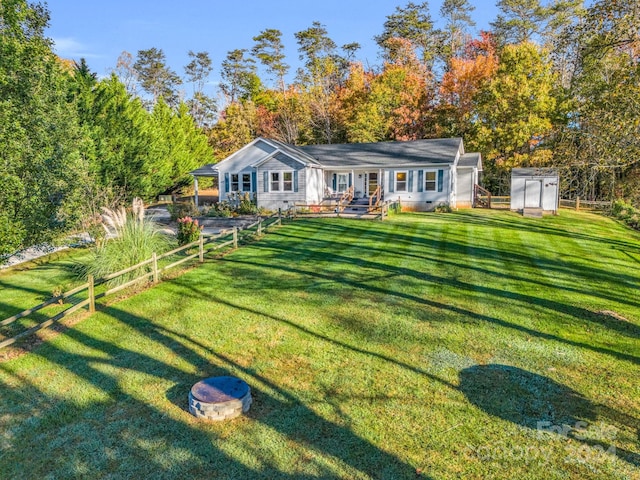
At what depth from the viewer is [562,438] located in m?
4.97

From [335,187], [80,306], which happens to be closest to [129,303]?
[80,306]

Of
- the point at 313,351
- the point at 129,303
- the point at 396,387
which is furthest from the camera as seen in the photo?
the point at 129,303

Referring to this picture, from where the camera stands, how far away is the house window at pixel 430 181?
25.7 metres

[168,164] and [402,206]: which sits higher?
[168,164]

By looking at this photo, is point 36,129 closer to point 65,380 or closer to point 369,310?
point 65,380

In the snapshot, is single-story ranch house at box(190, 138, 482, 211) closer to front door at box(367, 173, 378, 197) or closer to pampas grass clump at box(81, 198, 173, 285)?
front door at box(367, 173, 378, 197)

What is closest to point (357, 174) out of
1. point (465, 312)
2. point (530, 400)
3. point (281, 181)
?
point (281, 181)

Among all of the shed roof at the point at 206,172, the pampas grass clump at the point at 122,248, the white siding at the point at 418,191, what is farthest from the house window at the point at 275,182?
the pampas grass clump at the point at 122,248

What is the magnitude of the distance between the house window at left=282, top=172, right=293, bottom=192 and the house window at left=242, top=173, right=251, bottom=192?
8.49 ft

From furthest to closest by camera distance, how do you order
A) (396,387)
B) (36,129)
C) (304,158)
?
(304,158) < (36,129) < (396,387)

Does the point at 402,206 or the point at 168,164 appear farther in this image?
the point at 168,164

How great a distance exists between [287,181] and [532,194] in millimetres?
14324

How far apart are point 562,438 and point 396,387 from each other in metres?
2.06

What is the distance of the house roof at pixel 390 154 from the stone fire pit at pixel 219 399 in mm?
21756
